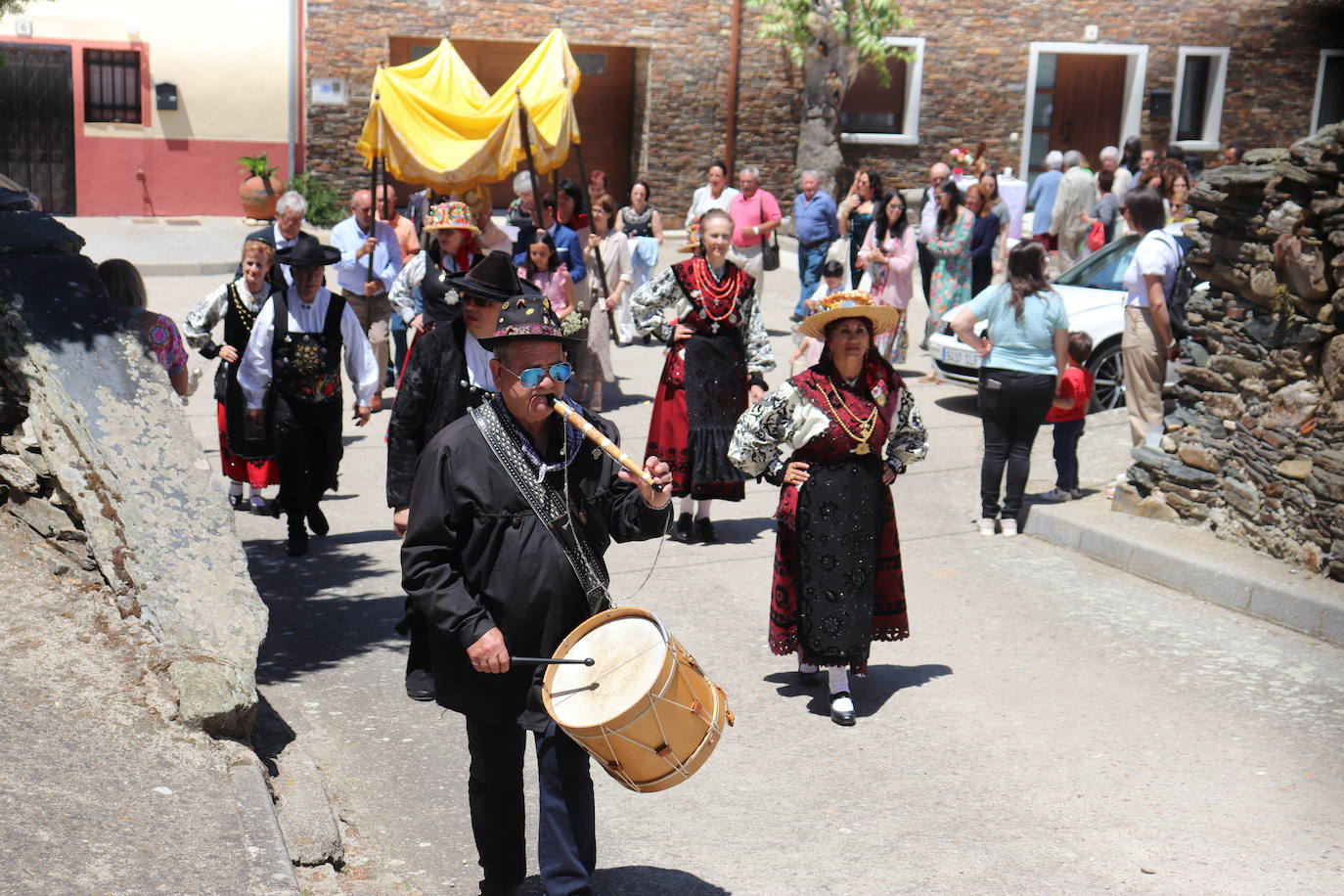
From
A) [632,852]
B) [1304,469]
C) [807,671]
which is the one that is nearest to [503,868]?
[632,852]

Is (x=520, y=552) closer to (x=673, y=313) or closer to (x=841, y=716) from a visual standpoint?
(x=841, y=716)

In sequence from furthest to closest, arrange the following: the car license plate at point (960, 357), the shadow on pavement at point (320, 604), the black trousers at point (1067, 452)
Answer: the car license plate at point (960, 357) → the black trousers at point (1067, 452) → the shadow on pavement at point (320, 604)

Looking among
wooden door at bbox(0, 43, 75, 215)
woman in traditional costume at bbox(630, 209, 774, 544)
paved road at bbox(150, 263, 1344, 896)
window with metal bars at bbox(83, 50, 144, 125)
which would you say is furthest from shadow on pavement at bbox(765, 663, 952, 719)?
wooden door at bbox(0, 43, 75, 215)

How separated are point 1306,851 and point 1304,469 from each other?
342cm

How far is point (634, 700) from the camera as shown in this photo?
13.6ft

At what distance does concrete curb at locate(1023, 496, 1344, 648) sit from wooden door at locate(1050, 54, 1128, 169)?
795 inches

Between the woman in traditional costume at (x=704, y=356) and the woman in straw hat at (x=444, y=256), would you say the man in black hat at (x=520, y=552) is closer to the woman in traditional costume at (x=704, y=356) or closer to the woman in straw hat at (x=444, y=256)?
the woman in straw hat at (x=444, y=256)

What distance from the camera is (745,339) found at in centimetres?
917

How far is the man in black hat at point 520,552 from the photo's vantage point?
176 inches

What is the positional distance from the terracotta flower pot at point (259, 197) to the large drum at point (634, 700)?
21.3 m

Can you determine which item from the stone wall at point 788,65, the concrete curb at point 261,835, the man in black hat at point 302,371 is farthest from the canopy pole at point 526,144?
the stone wall at point 788,65

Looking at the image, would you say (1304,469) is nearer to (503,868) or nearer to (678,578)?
(678,578)

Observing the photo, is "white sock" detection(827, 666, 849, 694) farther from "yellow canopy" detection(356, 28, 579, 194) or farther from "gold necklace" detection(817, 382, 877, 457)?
"yellow canopy" detection(356, 28, 579, 194)

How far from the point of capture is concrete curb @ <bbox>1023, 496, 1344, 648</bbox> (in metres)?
7.99
